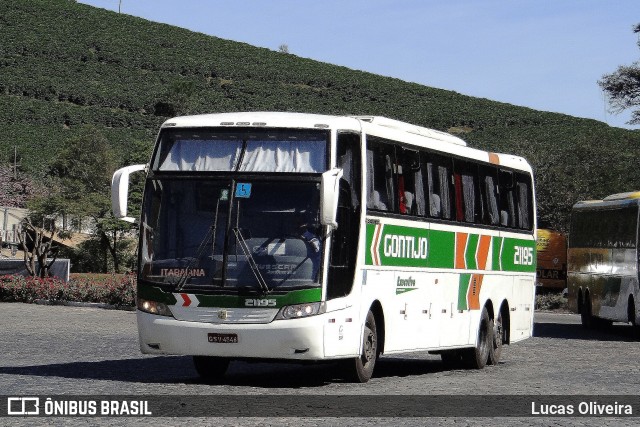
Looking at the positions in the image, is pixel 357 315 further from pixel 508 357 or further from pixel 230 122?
pixel 508 357

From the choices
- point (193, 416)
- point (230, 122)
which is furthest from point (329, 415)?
point (230, 122)

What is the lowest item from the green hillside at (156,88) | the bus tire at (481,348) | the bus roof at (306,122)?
the bus tire at (481,348)

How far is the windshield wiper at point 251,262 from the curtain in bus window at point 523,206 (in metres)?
9.01

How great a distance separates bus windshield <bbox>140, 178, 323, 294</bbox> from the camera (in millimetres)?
15883

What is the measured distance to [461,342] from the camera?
20.6m

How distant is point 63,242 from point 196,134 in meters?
59.7

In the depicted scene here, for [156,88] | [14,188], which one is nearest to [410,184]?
[14,188]

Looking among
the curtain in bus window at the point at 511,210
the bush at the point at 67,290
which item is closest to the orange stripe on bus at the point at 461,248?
the curtain in bus window at the point at 511,210

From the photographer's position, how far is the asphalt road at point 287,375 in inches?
549

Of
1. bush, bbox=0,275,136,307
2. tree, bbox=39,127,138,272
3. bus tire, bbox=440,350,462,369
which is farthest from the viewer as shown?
tree, bbox=39,127,138,272

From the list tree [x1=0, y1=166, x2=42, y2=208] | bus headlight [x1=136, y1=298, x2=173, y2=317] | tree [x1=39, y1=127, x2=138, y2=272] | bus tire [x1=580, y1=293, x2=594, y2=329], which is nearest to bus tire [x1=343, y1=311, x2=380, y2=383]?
bus headlight [x1=136, y1=298, x2=173, y2=317]

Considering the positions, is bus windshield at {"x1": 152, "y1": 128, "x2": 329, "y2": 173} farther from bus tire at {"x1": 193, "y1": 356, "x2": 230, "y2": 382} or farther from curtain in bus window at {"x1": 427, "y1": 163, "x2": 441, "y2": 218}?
curtain in bus window at {"x1": 427, "y1": 163, "x2": 441, "y2": 218}

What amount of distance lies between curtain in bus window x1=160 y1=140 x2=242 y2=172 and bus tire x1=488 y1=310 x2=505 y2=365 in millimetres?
7338

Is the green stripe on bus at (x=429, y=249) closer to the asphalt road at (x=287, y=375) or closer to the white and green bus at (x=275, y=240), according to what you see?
the white and green bus at (x=275, y=240)
